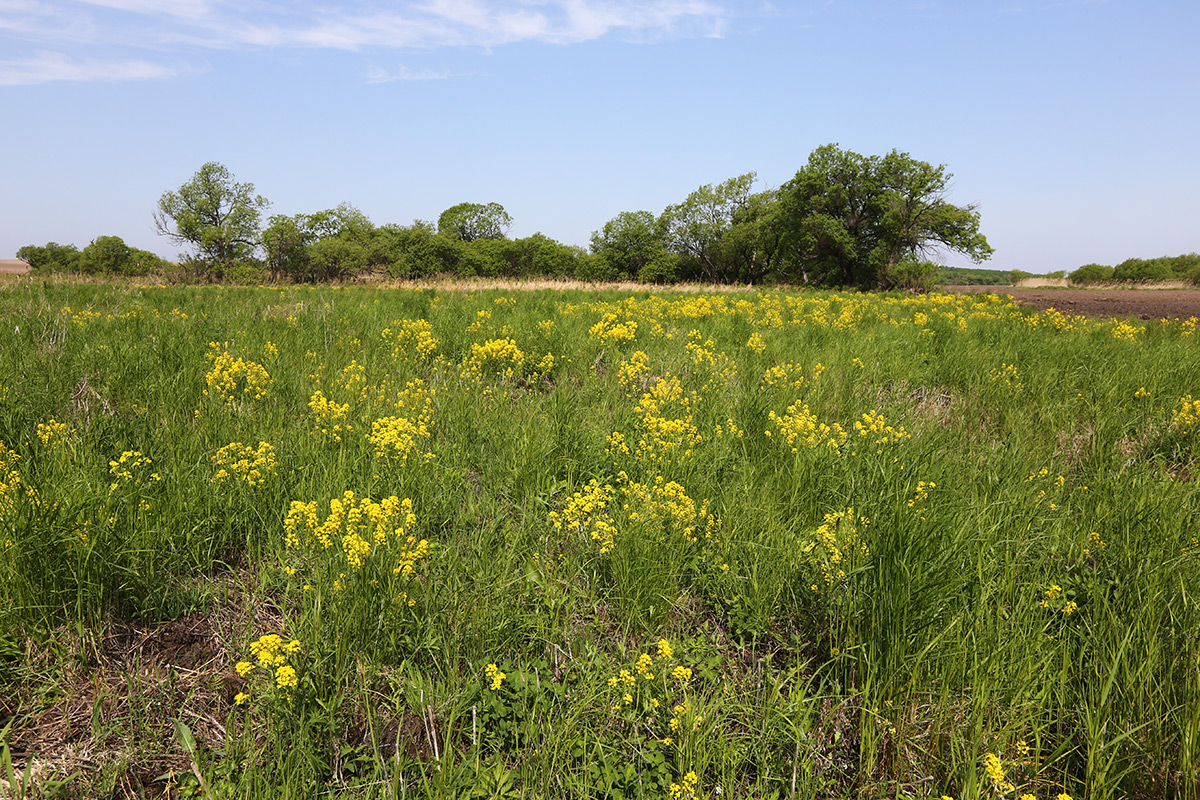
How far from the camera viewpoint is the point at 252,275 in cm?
5194

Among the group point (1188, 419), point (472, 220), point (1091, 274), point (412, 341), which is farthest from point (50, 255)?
point (1091, 274)

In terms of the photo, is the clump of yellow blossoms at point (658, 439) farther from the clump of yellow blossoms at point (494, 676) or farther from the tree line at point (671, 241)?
the tree line at point (671, 241)

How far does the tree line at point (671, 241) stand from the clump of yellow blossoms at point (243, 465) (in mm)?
39621

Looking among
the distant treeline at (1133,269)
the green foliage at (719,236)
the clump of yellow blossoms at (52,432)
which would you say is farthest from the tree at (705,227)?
the clump of yellow blossoms at (52,432)

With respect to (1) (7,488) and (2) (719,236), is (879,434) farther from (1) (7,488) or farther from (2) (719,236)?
(2) (719,236)

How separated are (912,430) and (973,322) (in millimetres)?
7377

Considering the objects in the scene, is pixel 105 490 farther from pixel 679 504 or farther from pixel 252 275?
pixel 252 275

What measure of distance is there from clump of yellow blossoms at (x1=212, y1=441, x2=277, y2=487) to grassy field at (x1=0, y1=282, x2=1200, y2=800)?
0.10 feet

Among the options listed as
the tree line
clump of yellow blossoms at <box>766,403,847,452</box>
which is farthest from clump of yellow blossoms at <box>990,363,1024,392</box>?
the tree line

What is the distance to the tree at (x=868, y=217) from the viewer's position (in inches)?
1422

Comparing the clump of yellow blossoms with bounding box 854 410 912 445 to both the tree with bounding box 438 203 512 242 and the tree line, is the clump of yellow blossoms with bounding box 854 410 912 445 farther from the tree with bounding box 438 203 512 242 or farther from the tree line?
the tree with bounding box 438 203 512 242

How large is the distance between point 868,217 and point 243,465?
44745mm

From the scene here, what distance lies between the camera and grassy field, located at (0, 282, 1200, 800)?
5.90 ft

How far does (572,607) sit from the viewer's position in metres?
2.37
